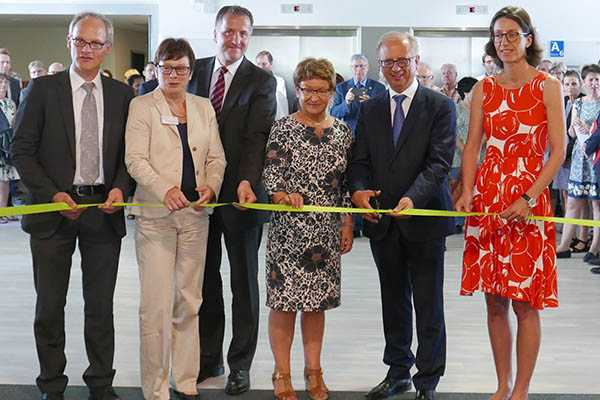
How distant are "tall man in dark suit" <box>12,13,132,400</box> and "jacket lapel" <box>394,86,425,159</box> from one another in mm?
1292

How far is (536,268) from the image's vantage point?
4.07m

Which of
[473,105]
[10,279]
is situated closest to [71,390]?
[473,105]

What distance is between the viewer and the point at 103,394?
4.41 metres

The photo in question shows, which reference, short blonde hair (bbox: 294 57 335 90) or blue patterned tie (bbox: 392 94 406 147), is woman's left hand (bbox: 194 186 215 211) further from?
blue patterned tie (bbox: 392 94 406 147)

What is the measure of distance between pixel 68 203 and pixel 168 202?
44cm

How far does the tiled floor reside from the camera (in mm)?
4914

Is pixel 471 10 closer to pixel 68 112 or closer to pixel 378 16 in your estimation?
pixel 378 16

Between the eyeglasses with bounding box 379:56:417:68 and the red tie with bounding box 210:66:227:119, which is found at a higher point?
the eyeglasses with bounding box 379:56:417:68

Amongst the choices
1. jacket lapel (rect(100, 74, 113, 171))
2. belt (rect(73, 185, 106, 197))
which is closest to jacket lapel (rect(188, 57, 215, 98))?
jacket lapel (rect(100, 74, 113, 171))

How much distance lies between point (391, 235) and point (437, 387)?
0.93 meters

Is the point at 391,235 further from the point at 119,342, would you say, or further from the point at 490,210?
the point at 119,342

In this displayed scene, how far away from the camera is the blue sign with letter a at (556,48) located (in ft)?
48.3

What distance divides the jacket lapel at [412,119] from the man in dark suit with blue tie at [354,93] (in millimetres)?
5207

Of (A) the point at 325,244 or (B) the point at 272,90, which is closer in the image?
(A) the point at 325,244
